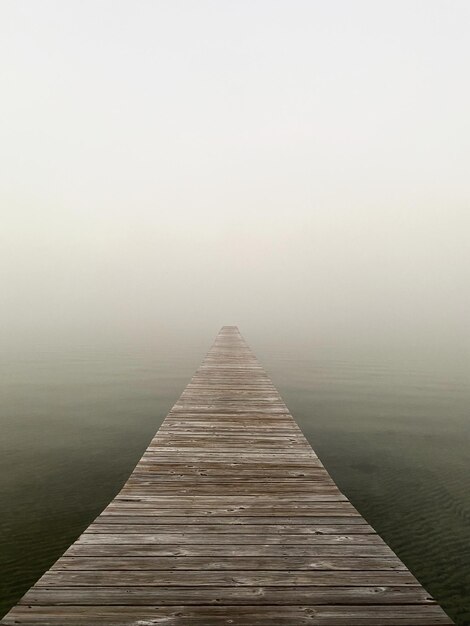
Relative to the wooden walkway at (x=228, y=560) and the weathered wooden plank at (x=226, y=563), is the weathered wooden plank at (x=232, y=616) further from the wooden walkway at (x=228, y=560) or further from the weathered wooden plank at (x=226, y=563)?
the weathered wooden plank at (x=226, y=563)

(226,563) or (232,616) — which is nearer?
(232,616)

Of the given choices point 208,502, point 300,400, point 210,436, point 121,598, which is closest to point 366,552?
point 208,502

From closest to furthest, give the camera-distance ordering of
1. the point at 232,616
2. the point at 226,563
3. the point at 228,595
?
the point at 232,616 → the point at 228,595 → the point at 226,563

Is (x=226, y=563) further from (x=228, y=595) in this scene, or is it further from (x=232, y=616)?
(x=232, y=616)

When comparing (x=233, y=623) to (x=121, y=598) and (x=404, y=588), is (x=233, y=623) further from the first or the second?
(x=404, y=588)

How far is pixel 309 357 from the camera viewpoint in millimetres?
26953

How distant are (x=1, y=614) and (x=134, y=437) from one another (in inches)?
259

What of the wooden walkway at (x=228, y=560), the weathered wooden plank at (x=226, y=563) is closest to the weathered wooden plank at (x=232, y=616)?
the wooden walkway at (x=228, y=560)

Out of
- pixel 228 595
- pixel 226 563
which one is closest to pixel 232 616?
pixel 228 595

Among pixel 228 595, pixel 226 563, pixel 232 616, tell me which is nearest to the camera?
pixel 232 616

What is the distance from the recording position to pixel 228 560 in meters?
3.25

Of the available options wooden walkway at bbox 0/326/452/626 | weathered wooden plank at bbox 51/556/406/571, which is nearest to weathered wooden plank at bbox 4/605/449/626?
wooden walkway at bbox 0/326/452/626

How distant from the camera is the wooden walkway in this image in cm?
266

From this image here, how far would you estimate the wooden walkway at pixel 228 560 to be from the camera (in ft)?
8.72
